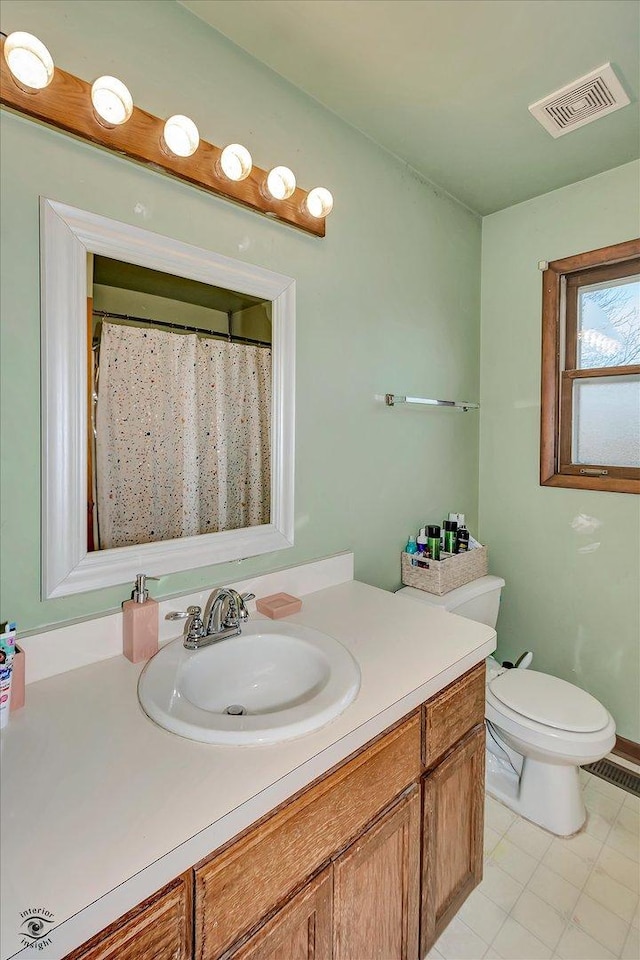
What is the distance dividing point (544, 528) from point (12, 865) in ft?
6.89

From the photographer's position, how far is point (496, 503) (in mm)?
2258

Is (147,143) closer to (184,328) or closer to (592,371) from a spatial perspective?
(184,328)

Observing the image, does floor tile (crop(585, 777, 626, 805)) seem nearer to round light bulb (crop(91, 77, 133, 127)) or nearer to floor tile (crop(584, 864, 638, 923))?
floor tile (crop(584, 864, 638, 923))

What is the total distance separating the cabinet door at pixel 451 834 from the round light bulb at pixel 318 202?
60.1 inches

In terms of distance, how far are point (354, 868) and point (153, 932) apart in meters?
0.43

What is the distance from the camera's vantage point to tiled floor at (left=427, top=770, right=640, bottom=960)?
1.22 meters

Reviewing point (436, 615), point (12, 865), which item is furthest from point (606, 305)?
point (12, 865)

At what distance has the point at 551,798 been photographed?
1572 mm

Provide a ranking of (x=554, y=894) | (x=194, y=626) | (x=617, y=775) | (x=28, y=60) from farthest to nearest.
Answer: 1. (x=617, y=775)
2. (x=554, y=894)
3. (x=194, y=626)
4. (x=28, y=60)

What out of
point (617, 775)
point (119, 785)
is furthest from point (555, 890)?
point (119, 785)

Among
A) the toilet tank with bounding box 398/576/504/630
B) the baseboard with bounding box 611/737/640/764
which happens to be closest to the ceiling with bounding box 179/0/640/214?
the toilet tank with bounding box 398/576/504/630

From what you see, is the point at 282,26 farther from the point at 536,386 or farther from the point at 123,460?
the point at 536,386

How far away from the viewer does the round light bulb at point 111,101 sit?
0.95 metres
